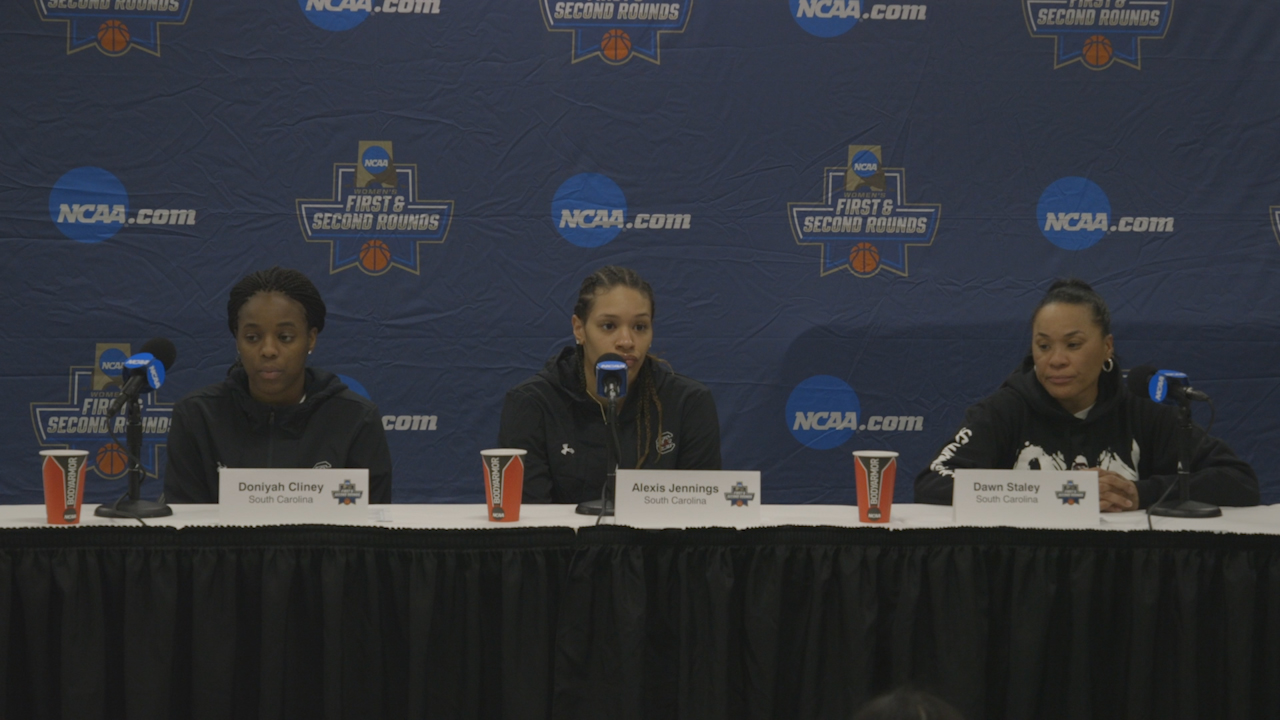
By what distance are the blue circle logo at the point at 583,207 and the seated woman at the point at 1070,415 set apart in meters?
A: 1.55

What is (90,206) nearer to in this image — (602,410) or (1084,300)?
(602,410)

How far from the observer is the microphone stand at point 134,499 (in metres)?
1.91

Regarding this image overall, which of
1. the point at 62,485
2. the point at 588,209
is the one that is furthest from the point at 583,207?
the point at 62,485

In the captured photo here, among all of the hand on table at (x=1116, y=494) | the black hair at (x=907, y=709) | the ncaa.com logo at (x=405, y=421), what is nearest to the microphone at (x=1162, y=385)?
the hand on table at (x=1116, y=494)

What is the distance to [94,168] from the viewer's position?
3438 millimetres

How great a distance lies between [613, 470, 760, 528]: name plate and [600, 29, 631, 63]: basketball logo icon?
2094 mm

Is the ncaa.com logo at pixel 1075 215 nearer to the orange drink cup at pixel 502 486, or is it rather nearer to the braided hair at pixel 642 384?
the braided hair at pixel 642 384

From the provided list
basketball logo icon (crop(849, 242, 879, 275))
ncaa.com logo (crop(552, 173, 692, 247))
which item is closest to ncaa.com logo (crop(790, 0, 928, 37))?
basketball logo icon (crop(849, 242, 879, 275))

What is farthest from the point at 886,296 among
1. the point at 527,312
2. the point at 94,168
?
the point at 94,168

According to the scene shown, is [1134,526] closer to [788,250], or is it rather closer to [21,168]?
[788,250]

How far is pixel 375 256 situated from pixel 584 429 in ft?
4.42

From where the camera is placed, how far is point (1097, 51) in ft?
11.7

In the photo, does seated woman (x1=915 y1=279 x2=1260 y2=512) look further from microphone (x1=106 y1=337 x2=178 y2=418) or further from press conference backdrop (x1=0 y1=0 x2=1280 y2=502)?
microphone (x1=106 y1=337 x2=178 y2=418)

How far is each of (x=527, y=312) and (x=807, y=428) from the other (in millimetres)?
1102
